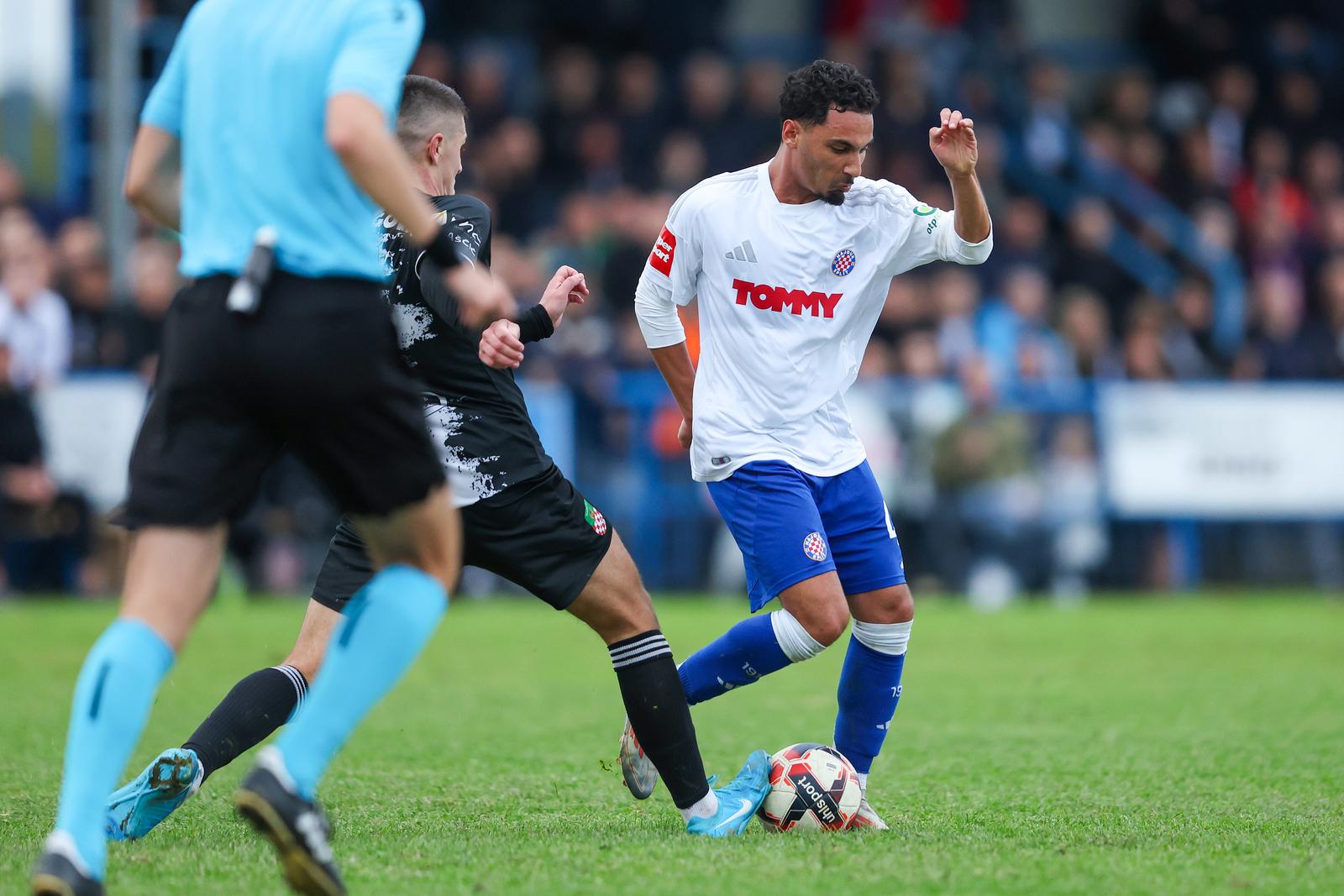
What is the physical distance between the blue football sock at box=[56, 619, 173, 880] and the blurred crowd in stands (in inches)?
387

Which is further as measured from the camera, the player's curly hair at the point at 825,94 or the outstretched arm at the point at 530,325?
the player's curly hair at the point at 825,94

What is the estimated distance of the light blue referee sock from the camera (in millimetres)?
5504

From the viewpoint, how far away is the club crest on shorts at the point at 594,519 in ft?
16.4

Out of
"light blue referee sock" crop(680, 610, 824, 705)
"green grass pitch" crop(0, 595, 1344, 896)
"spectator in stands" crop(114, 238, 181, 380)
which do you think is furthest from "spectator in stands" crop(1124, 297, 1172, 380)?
"light blue referee sock" crop(680, 610, 824, 705)

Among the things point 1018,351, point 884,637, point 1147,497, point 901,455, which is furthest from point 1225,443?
point 884,637

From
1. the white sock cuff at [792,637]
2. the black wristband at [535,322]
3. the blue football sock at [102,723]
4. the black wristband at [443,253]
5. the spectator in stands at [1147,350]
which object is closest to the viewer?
the blue football sock at [102,723]

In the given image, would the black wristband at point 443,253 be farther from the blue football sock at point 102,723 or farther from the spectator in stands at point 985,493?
the spectator in stands at point 985,493

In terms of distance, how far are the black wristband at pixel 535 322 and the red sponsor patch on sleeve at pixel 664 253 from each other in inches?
42.6

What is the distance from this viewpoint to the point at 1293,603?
14250 mm

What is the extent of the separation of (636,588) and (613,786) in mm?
1262

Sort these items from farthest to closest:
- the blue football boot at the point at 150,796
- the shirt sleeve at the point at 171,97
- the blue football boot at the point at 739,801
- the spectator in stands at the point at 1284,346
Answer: the spectator in stands at the point at 1284,346, the blue football boot at the point at 739,801, the blue football boot at the point at 150,796, the shirt sleeve at the point at 171,97

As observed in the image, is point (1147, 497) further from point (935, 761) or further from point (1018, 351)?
point (935, 761)

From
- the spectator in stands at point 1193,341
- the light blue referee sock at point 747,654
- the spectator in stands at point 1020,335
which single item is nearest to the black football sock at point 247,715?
the light blue referee sock at point 747,654

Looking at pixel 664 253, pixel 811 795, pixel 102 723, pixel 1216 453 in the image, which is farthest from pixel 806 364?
pixel 1216 453
